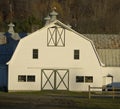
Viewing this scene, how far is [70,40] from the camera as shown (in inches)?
2525

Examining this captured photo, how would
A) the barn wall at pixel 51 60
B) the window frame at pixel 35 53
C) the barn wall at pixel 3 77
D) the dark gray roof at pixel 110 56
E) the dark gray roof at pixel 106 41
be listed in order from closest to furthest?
the barn wall at pixel 51 60 → the window frame at pixel 35 53 → the barn wall at pixel 3 77 → the dark gray roof at pixel 110 56 → the dark gray roof at pixel 106 41

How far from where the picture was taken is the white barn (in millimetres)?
63156

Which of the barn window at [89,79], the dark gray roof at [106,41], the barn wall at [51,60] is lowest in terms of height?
the barn window at [89,79]

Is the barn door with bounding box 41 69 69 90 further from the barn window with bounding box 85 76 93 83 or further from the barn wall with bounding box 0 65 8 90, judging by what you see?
the barn wall with bounding box 0 65 8 90

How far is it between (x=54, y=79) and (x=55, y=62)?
66.0 inches

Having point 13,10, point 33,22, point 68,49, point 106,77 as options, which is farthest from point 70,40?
point 13,10

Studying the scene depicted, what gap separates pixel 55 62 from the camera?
210 feet

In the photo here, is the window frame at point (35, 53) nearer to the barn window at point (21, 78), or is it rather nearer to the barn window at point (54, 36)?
the barn window at point (54, 36)

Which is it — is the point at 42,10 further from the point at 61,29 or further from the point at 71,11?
the point at 61,29

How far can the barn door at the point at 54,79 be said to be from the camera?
2491 inches

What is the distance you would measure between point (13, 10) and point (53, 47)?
62.8 metres

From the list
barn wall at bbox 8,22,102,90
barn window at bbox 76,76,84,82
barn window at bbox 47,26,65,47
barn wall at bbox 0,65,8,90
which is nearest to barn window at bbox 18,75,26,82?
barn wall at bbox 8,22,102,90

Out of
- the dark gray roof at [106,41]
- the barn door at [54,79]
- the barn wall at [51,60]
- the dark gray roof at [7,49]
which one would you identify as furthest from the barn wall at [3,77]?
the dark gray roof at [106,41]

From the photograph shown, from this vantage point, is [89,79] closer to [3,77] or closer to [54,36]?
[54,36]
